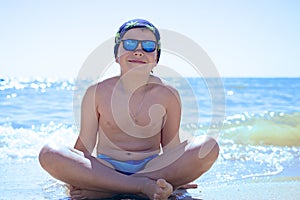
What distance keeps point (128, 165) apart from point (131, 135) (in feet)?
0.77

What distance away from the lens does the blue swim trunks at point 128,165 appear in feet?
8.79

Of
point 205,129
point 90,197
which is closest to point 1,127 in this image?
point 205,129

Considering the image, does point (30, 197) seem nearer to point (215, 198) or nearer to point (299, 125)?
point (215, 198)

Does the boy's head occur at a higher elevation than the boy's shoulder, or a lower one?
higher

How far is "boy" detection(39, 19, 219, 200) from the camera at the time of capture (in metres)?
2.54

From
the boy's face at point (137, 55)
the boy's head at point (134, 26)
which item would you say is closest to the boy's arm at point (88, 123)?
the boy's face at point (137, 55)

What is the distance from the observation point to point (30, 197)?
284 cm

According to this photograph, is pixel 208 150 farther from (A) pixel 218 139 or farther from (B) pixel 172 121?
(A) pixel 218 139

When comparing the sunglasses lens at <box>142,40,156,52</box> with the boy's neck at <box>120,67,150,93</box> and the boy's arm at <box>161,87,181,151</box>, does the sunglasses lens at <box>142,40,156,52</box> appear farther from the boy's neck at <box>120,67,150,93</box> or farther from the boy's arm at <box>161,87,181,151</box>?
the boy's arm at <box>161,87,181,151</box>

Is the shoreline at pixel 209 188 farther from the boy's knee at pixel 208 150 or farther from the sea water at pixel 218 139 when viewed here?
the boy's knee at pixel 208 150

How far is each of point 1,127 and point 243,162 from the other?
157 inches

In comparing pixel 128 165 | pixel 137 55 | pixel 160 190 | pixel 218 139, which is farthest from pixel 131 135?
pixel 218 139

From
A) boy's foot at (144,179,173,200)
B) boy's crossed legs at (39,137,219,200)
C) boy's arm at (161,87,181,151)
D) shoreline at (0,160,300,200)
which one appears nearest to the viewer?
boy's foot at (144,179,173,200)

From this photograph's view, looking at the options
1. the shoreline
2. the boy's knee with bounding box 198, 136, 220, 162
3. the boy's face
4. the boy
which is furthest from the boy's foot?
the boy's face
